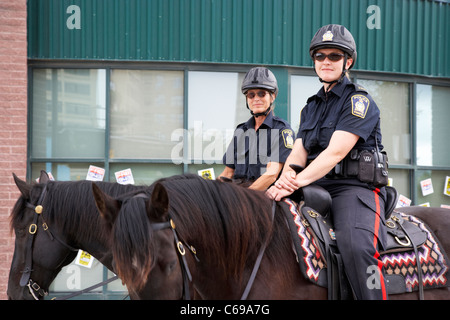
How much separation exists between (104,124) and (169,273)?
17.7 feet

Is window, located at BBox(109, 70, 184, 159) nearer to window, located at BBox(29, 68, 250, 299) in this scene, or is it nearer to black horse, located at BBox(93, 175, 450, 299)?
window, located at BBox(29, 68, 250, 299)

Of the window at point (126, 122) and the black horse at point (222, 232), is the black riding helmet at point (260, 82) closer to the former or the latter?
the black horse at point (222, 232)

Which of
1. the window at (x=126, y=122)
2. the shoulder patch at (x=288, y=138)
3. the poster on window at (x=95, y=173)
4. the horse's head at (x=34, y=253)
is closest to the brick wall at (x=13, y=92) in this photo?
the window at (x=126, y=122)

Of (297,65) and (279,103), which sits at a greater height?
(297,65)

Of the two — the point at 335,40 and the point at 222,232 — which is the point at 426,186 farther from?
the point at 222,232

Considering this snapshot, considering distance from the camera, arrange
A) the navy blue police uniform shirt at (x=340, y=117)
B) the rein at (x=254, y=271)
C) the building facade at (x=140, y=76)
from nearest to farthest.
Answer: the rein at (x=254, y=271) < the navy blue police uniform shirt at (x=340, y=117) < the building facade at (x=140, y=76)

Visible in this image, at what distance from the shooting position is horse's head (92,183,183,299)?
2.11 m

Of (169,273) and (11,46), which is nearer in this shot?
(169,273)

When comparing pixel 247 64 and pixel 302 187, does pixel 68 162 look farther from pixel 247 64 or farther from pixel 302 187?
pixel 302 187

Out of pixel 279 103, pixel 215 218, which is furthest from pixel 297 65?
pixel 215 218

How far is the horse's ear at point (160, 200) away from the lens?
2234 millimetres
